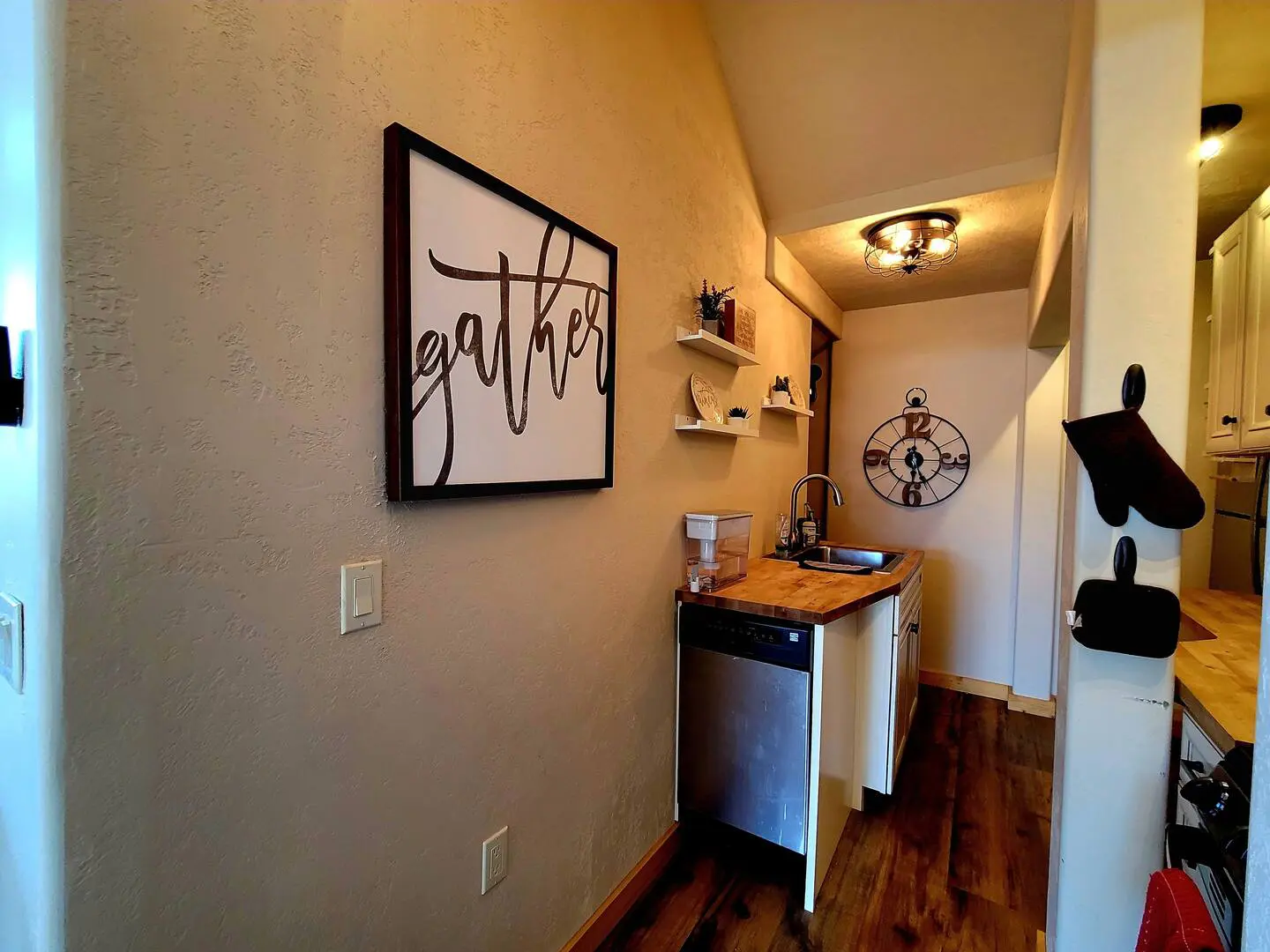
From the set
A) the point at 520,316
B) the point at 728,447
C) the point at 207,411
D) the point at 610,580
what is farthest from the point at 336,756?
the point at 728,447

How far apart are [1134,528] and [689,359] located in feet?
4.33

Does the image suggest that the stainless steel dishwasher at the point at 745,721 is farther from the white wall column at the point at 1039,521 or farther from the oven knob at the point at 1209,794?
the white wall column at the point at 1039,521

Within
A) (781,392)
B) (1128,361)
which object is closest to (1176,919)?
(1128,361)

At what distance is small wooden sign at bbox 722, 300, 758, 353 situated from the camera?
6.89 feet

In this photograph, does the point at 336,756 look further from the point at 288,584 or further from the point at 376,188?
the point at 376,188

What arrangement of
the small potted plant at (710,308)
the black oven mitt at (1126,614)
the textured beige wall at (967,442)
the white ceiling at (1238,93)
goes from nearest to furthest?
the black oven mitt at (1126,614)
the white ceiling at (1238,93)
the small potted plant at (710,308)
the textured beige wall at (967,442)

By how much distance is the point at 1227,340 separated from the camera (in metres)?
1.92

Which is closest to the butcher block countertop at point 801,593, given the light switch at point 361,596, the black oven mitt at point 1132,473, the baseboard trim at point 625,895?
the black oven mitt at point 1132,473

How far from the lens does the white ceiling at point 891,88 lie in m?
1.81

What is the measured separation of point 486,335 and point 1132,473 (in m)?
1.32

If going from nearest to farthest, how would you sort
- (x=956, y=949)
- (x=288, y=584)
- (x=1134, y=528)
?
(x=288, y=584), (x=1134, y=528), (x=956, y=949)

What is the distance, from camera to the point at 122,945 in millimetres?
706

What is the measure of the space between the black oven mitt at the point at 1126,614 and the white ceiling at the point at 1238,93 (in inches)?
57.0

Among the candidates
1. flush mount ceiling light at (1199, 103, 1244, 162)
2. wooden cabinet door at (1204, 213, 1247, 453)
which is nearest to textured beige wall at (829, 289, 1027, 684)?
wooden cabinet door at (1204, 213, 1247, 453)
